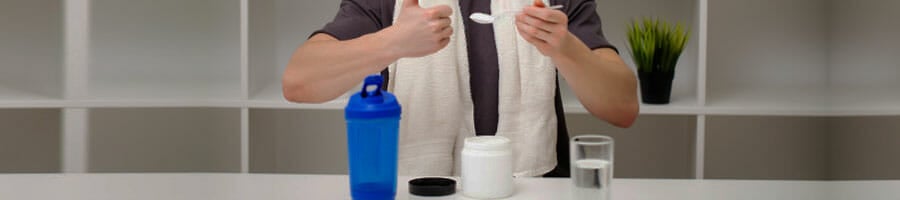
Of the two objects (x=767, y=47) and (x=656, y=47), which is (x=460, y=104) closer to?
(x=656, y=47)

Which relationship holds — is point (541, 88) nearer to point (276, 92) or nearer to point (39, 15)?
point (276, 92)

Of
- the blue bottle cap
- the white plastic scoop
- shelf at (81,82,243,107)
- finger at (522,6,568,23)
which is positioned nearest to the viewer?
the blue bottle cap

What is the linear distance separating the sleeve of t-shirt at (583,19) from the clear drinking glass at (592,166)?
47 centimetres

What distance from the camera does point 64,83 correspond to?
75.9 inches

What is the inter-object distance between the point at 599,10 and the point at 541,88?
729 mm

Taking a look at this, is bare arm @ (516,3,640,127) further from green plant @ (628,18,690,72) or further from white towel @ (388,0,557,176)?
green plant @ (628,18,690,72)

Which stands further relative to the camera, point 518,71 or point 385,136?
point 518,71

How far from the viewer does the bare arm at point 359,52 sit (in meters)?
1.29

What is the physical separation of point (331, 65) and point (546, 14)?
36cm

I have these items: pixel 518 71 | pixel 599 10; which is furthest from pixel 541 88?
pixel 599 10

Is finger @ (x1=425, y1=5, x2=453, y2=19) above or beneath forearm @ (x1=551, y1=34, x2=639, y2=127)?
above

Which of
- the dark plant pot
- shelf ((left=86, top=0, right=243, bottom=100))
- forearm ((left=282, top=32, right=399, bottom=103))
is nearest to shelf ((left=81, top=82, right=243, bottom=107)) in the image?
shelf ((left=86, top=0, right=243, bottom=100))

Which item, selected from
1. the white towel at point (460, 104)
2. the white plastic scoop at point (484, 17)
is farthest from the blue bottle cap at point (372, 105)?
the white towel at point (460, 104)

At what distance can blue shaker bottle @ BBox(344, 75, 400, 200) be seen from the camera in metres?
0.98
